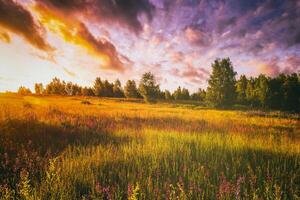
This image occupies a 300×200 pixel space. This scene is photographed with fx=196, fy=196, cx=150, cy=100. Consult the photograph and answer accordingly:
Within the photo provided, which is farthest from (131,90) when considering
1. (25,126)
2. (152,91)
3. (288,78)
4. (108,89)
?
(25,126)

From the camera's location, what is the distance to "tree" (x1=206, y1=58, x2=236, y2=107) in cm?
4050

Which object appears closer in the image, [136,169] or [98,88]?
[136,169]

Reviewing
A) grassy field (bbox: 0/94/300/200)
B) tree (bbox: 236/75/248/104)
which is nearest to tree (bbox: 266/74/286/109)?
tree (bbox: 236/75/248/104)

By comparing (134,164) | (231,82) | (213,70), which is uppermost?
(213,70)

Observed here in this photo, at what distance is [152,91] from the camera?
60.5 metres

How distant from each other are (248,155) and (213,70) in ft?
128

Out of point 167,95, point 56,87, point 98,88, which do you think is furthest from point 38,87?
point 167,95

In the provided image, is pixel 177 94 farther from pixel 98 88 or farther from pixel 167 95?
pixel 98 88

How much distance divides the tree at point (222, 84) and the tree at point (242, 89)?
79.3 feet

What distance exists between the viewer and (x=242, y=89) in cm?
6556

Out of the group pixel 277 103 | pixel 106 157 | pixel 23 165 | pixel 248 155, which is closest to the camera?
pixel 23 165

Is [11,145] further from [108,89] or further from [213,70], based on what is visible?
[108,89]

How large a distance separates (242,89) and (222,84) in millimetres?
29464

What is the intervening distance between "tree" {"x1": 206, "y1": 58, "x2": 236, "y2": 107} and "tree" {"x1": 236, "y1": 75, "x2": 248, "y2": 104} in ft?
79.3
